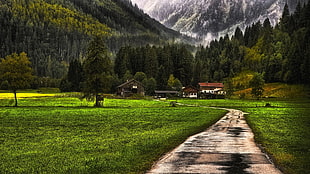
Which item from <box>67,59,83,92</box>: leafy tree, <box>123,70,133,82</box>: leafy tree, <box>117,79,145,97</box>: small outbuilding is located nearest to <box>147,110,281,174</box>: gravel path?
<box>117,79,145,97</box>: small outbuilding

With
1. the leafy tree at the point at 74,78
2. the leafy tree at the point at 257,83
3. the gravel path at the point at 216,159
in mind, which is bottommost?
the gravel path at the point at 216,159

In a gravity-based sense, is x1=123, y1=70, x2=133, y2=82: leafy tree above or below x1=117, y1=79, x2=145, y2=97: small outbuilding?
above

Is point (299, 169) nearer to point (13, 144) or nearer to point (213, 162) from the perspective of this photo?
point (213, 162)

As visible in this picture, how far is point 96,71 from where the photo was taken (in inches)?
2908

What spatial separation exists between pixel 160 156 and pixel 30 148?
783cm

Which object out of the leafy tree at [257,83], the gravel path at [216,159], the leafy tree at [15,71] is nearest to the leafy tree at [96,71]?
the leafy tree at [15,71]

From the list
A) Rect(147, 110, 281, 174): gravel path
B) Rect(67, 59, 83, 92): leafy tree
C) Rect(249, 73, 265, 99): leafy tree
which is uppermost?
Rect(67, 59, 83, 92): leafy tree

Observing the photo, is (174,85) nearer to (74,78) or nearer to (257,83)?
(74,78)

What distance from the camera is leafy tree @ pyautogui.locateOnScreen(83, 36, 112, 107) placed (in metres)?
72.5

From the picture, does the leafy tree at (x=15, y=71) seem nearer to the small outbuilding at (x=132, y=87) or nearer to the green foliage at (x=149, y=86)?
the small outbuilding at (x=132, y=87)

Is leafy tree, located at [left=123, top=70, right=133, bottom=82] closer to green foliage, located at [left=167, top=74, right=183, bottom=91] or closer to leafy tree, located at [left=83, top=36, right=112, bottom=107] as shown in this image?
green foliage, located at [left=167, top=74, right=183, bottom=91]

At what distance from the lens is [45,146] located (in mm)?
18750

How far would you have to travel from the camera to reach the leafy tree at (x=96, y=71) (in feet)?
238

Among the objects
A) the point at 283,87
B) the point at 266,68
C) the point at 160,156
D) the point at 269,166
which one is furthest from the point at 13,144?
the point at 266,68
